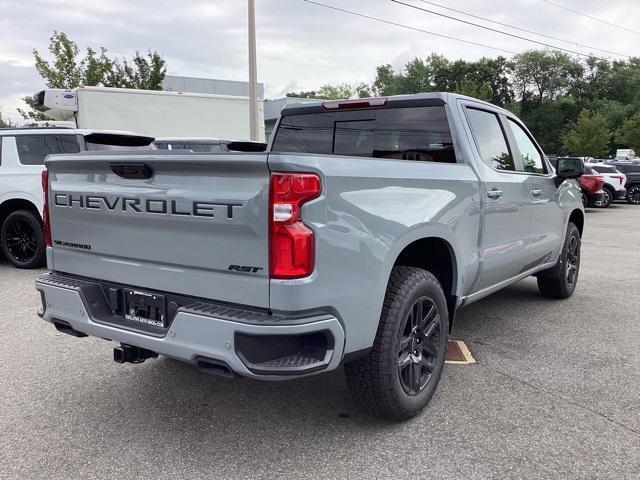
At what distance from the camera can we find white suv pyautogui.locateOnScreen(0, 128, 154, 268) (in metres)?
7.52

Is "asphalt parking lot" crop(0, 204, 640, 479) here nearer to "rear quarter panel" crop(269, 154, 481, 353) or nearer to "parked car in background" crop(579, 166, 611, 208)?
"rear quarter panel" crop(269, 154, 481, 353)

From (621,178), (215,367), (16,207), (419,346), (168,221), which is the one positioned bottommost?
(621,178)

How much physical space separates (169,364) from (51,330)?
149 cm

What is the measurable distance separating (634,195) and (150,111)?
755 inches

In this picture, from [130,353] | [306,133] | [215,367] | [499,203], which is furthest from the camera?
[306,133]

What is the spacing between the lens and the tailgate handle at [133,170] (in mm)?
2715

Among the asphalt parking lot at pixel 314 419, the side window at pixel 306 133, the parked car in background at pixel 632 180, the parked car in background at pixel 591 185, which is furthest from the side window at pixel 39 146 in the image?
the parked car in background at pixel 632 180

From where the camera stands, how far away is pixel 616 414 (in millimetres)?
3209

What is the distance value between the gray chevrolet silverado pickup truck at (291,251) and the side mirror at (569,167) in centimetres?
138

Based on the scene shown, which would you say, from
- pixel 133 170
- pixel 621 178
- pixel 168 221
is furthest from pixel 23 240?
pixel 621 178

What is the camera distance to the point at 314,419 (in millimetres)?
3145

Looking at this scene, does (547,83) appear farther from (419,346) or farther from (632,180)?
(419,346)

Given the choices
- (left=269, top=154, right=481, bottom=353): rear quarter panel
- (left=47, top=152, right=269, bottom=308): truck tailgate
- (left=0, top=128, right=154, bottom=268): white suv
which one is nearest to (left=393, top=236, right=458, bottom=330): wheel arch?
(left=269, top=154, right=481, bottom=353): rear quarter panel

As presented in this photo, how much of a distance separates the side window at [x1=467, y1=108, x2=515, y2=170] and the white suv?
17.7 feet
